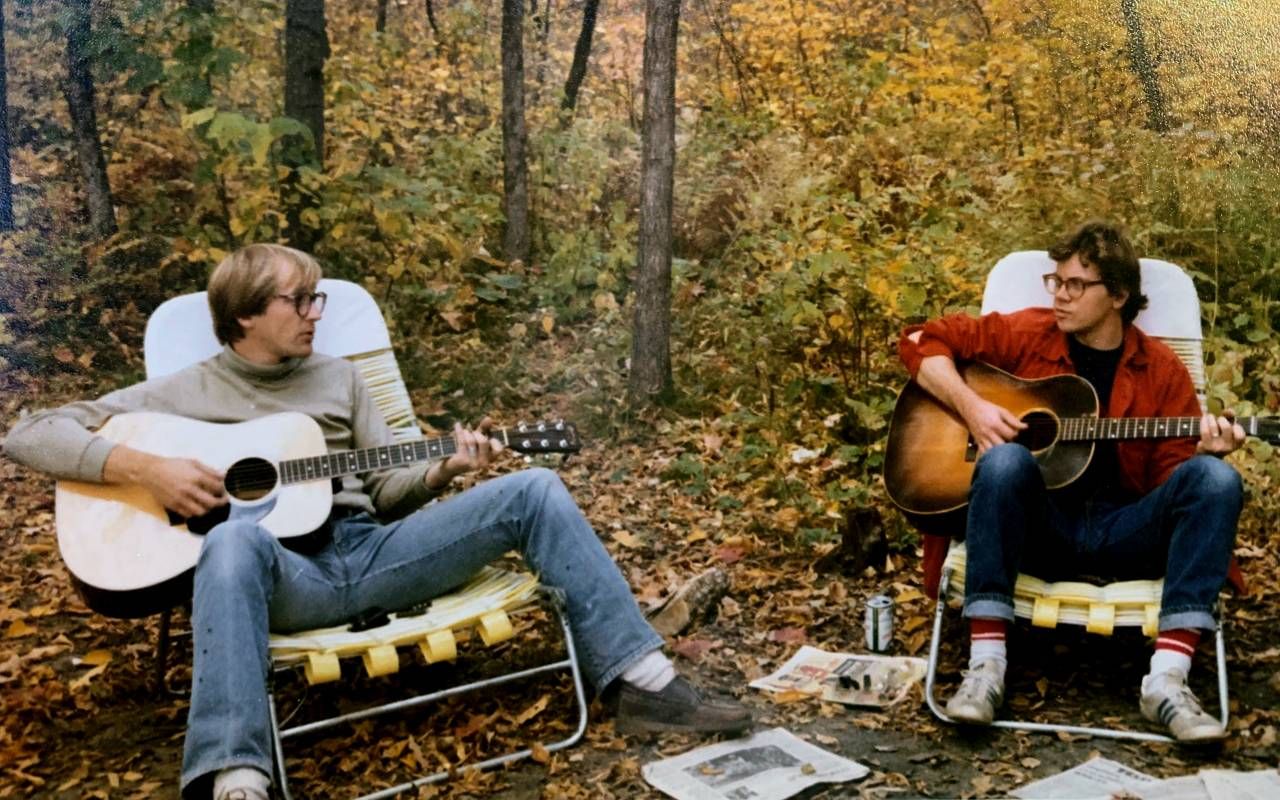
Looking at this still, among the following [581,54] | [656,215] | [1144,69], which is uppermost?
[581,54]

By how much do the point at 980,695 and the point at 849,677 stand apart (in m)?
0.44

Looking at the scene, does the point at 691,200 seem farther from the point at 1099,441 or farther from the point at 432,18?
the point at 1099,441

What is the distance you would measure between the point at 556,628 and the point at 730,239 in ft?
10.9

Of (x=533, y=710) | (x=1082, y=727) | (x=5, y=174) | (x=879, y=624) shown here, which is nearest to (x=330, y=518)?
(x=533, y=710)

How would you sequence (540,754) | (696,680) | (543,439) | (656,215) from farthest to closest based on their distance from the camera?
(656,215)
(696,680)
(543,439)
(540,754)

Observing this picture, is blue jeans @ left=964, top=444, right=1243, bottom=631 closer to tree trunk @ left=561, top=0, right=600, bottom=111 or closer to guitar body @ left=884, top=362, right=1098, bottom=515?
guitar body @ left=884, top=362, right=1098, bottom=515

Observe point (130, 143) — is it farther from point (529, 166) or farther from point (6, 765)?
point (6, 765)

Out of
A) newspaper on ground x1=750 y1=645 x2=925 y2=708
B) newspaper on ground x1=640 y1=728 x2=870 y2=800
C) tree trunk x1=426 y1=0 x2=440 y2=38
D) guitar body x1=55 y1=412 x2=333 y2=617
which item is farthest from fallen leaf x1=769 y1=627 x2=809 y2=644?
tree trunk x1=426 y1=0 x2=440 y2=38

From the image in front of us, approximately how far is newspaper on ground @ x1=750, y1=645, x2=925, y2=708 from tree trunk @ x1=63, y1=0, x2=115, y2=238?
4.23m

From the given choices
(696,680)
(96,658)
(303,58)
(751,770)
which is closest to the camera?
(751,770)

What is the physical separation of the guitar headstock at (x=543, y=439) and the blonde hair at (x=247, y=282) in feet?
2.24

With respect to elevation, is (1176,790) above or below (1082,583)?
below

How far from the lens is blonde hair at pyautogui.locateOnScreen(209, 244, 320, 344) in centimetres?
278

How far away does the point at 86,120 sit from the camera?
534 centimetres
